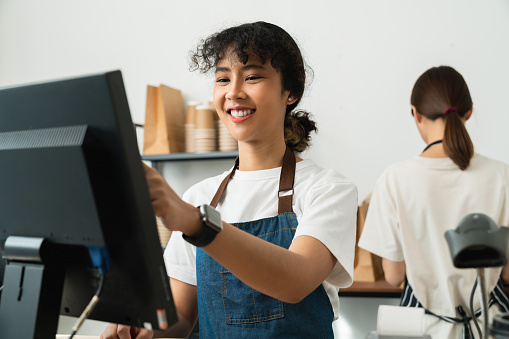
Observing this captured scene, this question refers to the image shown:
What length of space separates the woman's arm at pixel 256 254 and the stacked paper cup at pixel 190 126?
6.26 ft

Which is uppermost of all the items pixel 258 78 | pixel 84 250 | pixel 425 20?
pixel 425 20

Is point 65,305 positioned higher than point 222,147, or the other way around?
point 65,305

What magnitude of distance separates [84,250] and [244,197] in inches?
28.2

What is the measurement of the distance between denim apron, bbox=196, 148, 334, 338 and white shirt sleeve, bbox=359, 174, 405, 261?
0.66m

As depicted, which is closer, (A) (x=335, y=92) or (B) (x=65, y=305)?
(B) (x=65, y=305)

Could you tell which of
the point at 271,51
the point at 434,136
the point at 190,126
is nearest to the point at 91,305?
the point at 271,51

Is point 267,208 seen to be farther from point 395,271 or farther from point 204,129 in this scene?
point 204,129

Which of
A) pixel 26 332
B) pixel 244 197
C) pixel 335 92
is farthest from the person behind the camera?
pixel 335 92

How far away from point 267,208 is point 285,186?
3.2 inches

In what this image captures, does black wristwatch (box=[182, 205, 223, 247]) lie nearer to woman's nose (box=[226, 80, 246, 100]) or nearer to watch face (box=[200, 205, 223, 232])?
watch face (box=[200, 205, 223, 232])

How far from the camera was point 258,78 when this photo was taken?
1.42 meters

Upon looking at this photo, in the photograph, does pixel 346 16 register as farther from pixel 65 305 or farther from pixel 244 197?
pixel 65 305

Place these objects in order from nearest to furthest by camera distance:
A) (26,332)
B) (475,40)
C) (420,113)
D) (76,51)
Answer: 1. (26,332)
2. (420,113)
3. (475,40)
4. (76,51)

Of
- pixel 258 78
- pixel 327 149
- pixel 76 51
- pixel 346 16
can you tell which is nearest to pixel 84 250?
pixel 258 78
